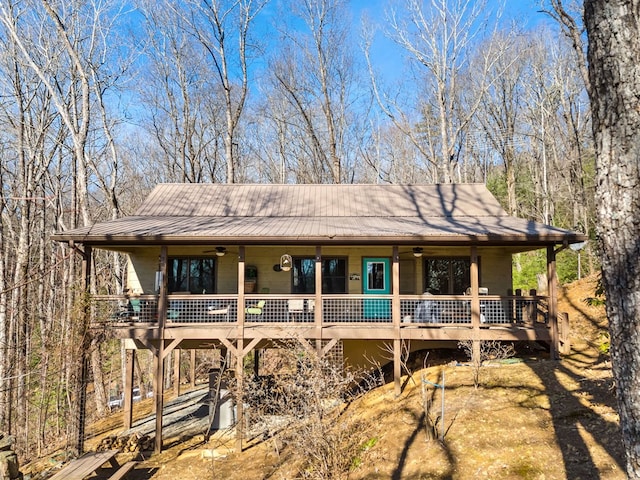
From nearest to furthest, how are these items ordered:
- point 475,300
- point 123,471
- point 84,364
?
point 123,471 → point 84,364 → point 475,300

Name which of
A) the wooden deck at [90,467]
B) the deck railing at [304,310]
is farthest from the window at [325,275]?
the wooden deck at [90,467]

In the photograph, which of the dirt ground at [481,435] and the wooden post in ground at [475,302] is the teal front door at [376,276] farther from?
the wooden post in ground at [475,302]

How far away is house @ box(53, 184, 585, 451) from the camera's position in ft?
36.2

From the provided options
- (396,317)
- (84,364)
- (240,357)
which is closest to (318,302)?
(396,317)

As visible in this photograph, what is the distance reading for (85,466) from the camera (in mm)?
8883

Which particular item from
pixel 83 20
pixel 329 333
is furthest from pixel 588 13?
pixel 83 20

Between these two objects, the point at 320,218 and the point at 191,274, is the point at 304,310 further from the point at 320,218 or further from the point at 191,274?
the point at 191,274

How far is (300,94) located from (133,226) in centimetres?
1807

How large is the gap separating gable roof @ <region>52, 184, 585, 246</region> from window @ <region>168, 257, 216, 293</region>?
4.40ft

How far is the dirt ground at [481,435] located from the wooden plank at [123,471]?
32cm

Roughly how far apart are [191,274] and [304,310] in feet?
13.3

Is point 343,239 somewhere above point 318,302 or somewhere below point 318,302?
above

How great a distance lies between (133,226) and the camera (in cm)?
1212

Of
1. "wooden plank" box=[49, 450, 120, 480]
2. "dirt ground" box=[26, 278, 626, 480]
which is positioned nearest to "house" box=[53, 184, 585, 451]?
"dirt ground" box=[26, 278, 626, 480]
